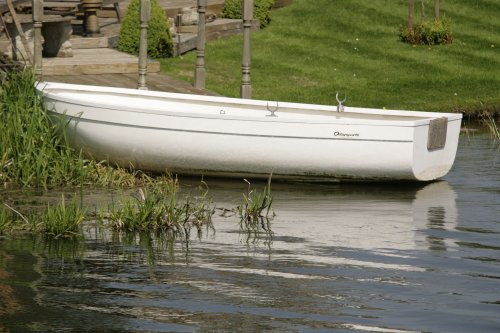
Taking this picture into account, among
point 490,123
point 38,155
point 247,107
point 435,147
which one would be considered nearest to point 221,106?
point 247,107

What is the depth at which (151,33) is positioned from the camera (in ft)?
80.2

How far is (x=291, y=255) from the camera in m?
11.7

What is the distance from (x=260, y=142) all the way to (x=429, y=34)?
40.1 feet

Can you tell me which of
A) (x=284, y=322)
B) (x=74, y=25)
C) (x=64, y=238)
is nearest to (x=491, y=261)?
(x=284, y=322)

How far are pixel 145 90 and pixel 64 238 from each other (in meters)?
5.99

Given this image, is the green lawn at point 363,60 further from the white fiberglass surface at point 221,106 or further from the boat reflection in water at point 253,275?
the boat reflection in water at point 253,275

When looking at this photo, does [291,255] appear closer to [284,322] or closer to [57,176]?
[284,322]

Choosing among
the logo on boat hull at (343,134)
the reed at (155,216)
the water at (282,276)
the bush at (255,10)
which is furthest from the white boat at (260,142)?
the bush at (255,10)

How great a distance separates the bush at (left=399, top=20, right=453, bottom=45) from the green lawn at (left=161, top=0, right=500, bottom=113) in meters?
0.24

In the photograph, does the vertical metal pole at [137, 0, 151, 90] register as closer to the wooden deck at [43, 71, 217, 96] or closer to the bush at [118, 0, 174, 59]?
the wooden deck at [43, 71, 217, 96]

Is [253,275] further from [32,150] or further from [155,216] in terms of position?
[32,150]

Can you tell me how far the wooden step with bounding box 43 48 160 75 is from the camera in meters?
20.6

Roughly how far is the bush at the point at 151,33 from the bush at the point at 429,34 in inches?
218

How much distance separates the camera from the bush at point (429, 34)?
2716 centimetres
